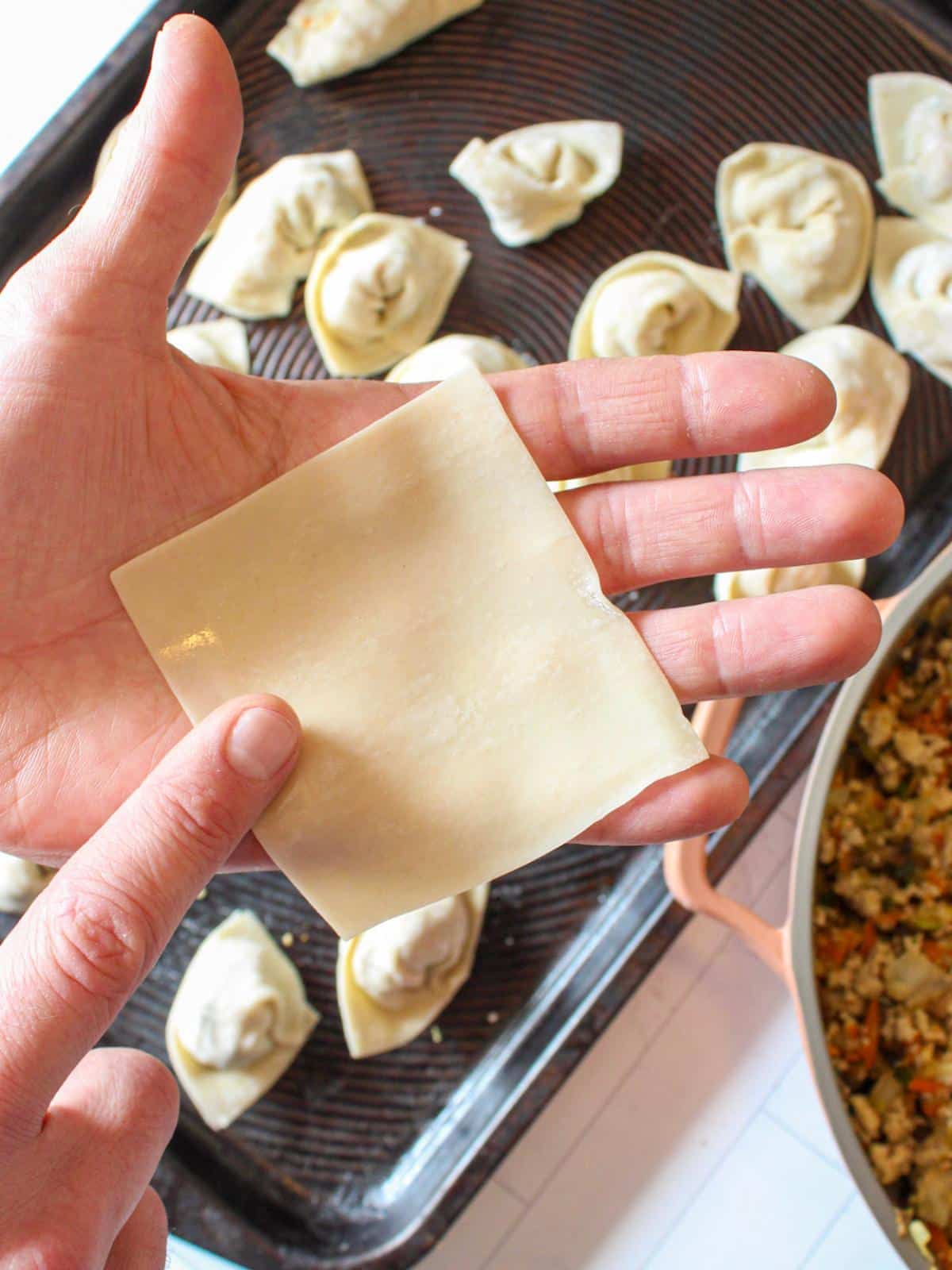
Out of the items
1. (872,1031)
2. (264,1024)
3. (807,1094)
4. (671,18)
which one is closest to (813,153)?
(671,18)

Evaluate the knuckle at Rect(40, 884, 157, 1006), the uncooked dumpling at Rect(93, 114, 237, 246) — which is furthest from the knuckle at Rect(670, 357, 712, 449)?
the uncooked dumpling at Rect(93, 114, 237, 246)

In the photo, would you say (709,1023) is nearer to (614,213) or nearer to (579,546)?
(579,546)

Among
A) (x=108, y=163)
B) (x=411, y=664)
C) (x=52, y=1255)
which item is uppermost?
(x=108, y=163)

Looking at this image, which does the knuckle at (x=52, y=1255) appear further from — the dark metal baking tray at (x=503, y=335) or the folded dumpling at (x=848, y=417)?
the folded dumpling at (x=848, y=417)

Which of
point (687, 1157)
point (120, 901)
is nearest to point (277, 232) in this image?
point (120, 901)

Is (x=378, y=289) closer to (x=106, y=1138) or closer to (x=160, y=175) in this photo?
(x=160, y=175)

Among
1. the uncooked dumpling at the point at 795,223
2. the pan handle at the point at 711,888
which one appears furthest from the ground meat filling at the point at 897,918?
the uncooked dumpling at the point at 795,223
